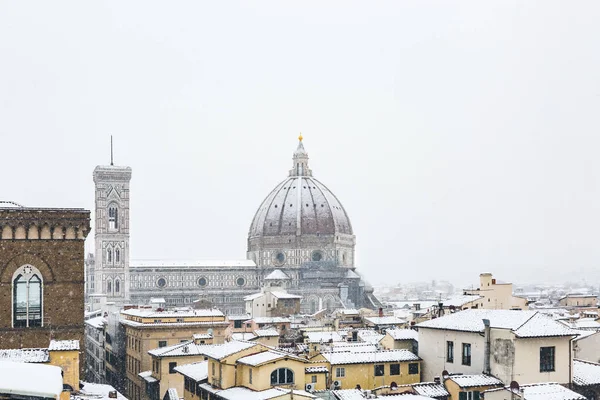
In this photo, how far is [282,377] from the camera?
30.0 m

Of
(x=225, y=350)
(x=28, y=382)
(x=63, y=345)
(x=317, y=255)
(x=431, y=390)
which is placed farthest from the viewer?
(x=317, y=255)

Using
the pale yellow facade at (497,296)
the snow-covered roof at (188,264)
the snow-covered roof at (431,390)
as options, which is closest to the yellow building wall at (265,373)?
the snow-covered roof at (431,390)

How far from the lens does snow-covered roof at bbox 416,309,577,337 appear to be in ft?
103

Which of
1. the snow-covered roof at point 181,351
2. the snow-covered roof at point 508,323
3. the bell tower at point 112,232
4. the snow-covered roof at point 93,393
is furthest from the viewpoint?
the bell tower at point 112,232

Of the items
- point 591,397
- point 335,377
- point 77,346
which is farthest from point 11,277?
point 591,397

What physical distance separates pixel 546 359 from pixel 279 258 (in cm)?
9346

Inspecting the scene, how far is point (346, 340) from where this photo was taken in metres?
48.3

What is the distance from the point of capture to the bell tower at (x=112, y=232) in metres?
108

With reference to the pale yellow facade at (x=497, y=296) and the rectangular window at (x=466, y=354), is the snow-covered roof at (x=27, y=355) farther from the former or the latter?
the pale yellow facade at (x=497, y=296)

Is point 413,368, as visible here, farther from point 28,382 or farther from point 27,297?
point 28,382

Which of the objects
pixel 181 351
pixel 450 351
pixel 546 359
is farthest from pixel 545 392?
pixel 181 351

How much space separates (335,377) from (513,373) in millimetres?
7446

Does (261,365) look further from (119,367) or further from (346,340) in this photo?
(119,367)

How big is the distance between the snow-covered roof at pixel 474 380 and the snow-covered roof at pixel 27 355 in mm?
14110
